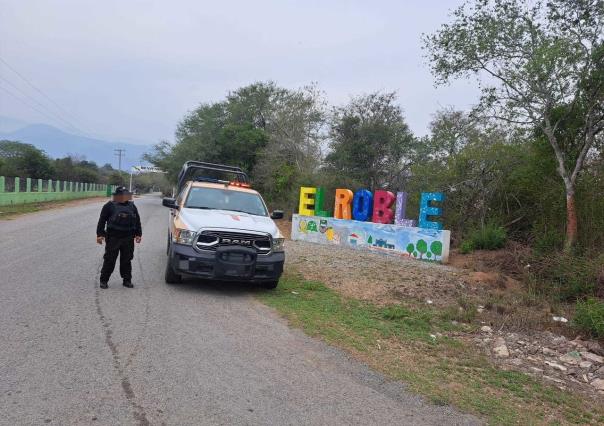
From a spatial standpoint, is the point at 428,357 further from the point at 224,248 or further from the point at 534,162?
the point at 534,162

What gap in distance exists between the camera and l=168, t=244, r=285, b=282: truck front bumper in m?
7.77

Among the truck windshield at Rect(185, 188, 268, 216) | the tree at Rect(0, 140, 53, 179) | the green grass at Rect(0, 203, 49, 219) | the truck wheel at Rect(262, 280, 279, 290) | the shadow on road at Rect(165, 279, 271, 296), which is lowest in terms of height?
the green grass at Rect(0, 203, 49, 219)

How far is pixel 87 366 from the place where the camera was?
14.8 feet

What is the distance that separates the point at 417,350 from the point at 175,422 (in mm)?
3377

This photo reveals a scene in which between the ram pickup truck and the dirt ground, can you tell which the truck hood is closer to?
the ram pickup truck

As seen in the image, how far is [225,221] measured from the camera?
8.27 m

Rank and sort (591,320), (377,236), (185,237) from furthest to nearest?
(377,236) < (185,237) < (591,320)

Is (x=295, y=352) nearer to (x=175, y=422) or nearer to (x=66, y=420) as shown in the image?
(x=175, y=422)

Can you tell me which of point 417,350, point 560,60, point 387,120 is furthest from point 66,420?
point 387,120

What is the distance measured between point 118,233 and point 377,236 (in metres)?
9.69

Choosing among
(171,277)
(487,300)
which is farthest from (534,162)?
(171,277)

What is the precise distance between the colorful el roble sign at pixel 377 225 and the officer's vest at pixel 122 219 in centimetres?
915

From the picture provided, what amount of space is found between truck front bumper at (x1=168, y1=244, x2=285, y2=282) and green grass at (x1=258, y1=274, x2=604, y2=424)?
2.03 ft

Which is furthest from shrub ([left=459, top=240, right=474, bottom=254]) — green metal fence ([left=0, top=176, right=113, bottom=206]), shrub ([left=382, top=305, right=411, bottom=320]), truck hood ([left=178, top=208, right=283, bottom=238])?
green metal fence ([left=0, top=176, right=113, bottom=206])
